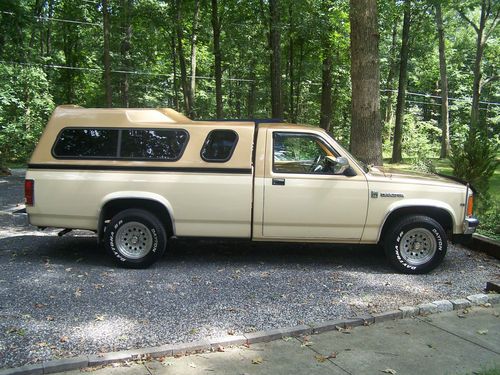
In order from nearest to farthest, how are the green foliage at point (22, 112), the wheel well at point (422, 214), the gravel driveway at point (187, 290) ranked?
the gravel driveway at point (187, 290), the wheel well at point (422, 214), the green foliage at point (22, 112)

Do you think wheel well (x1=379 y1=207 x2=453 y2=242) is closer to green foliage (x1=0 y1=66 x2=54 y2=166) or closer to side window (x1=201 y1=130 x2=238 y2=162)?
side window (x1=201 y1=130 x2=238 y2=162)

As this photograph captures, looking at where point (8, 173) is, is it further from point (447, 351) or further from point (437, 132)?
point (437, 132)

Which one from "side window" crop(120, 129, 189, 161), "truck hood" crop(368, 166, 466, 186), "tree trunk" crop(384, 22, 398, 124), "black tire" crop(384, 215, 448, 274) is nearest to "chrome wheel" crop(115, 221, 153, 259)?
"side window" crop(120, 129, 189, 161)

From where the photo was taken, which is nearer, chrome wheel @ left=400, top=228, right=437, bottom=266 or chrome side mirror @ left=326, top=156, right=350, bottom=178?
chrome side mirror @ left=326, top=156, right=350, bottom=178

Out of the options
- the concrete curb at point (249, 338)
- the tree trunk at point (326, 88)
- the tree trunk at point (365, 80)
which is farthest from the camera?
the tree trunk at point (326, 88)

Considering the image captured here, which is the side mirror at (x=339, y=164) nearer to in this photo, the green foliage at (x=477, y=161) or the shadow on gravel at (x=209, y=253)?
the shadow on gravel at (x=209, y=253)

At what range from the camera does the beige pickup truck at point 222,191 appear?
648 cm

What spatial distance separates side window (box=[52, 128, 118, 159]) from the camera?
6633 millimetres

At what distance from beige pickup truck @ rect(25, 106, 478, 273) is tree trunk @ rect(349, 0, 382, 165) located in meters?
2.86

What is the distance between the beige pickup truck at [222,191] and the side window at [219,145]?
14 millimetres

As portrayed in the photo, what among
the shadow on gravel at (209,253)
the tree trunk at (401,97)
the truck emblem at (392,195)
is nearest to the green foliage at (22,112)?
the shadow on gravel at (209,253)

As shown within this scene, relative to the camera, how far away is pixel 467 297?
5.64 metres

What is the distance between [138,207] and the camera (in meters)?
6.68

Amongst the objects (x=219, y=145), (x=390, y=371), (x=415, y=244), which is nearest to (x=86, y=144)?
(x=219, y=145)
